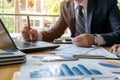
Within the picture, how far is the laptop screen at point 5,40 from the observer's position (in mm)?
850

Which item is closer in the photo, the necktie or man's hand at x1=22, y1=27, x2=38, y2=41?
man's hand at x1=22, y1=27, x2=38, y2=41

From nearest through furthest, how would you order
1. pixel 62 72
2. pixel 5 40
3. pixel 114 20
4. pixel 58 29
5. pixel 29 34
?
pixel 62 72, pixel 5 40, pixel 29 34, pixel 114 20, pixel 58 29

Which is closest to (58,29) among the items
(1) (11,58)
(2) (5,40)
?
(2) (5,40)

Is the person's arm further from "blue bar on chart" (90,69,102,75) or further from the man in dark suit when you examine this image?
"blue bar on chart" (90,69,102,75)

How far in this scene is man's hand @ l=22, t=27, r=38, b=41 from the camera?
1214mm

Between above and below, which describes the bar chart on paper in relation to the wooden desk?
above

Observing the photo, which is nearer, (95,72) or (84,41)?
(95,72)

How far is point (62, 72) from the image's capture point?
1.86 ft

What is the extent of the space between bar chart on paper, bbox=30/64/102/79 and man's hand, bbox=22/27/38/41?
2.01 feet

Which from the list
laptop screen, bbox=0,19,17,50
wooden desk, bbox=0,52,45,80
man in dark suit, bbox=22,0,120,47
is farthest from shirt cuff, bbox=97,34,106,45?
wooden desk, bbox=0,52,45,80

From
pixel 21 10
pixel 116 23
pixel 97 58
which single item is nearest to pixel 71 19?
pixel 116 23

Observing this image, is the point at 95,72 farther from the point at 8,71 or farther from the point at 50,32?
the point at 50,32

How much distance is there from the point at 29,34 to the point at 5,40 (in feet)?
1.13

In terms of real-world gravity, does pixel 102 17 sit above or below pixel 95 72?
above
